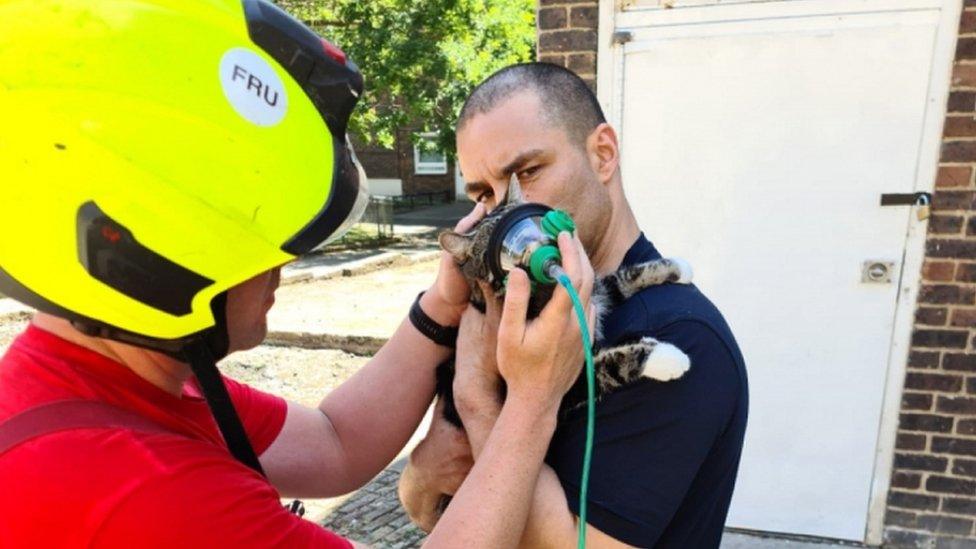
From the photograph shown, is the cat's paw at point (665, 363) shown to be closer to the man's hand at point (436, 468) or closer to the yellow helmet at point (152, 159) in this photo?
the man's hand at point (436, 468)

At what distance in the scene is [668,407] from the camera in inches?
55.4

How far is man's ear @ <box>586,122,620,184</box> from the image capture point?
1.94 metres

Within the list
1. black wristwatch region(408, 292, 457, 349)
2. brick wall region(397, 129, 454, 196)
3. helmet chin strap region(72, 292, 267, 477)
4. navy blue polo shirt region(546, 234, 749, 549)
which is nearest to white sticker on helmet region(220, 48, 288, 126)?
helmet chin strap region(72, 292, 267, 477)

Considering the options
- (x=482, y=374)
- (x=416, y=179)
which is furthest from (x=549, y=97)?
(x=416, y=179)

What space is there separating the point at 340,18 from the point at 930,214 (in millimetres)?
12648

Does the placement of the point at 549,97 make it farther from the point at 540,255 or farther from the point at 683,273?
the point at 540,255

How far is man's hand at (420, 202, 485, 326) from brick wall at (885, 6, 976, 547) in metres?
2.77

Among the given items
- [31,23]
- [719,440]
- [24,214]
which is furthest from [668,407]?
[31,23]

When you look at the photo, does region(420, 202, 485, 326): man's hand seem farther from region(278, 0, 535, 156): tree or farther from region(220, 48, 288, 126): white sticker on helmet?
region(278, 0, 535, 156): tree

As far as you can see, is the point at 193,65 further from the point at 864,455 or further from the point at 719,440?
the point at 864,455

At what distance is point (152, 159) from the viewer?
43.4 inches

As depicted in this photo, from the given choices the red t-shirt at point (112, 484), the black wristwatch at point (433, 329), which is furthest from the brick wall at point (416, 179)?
the red t-shirt at point (112, 484)

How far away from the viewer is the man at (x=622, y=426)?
137cm

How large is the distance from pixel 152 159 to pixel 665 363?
102 cm
